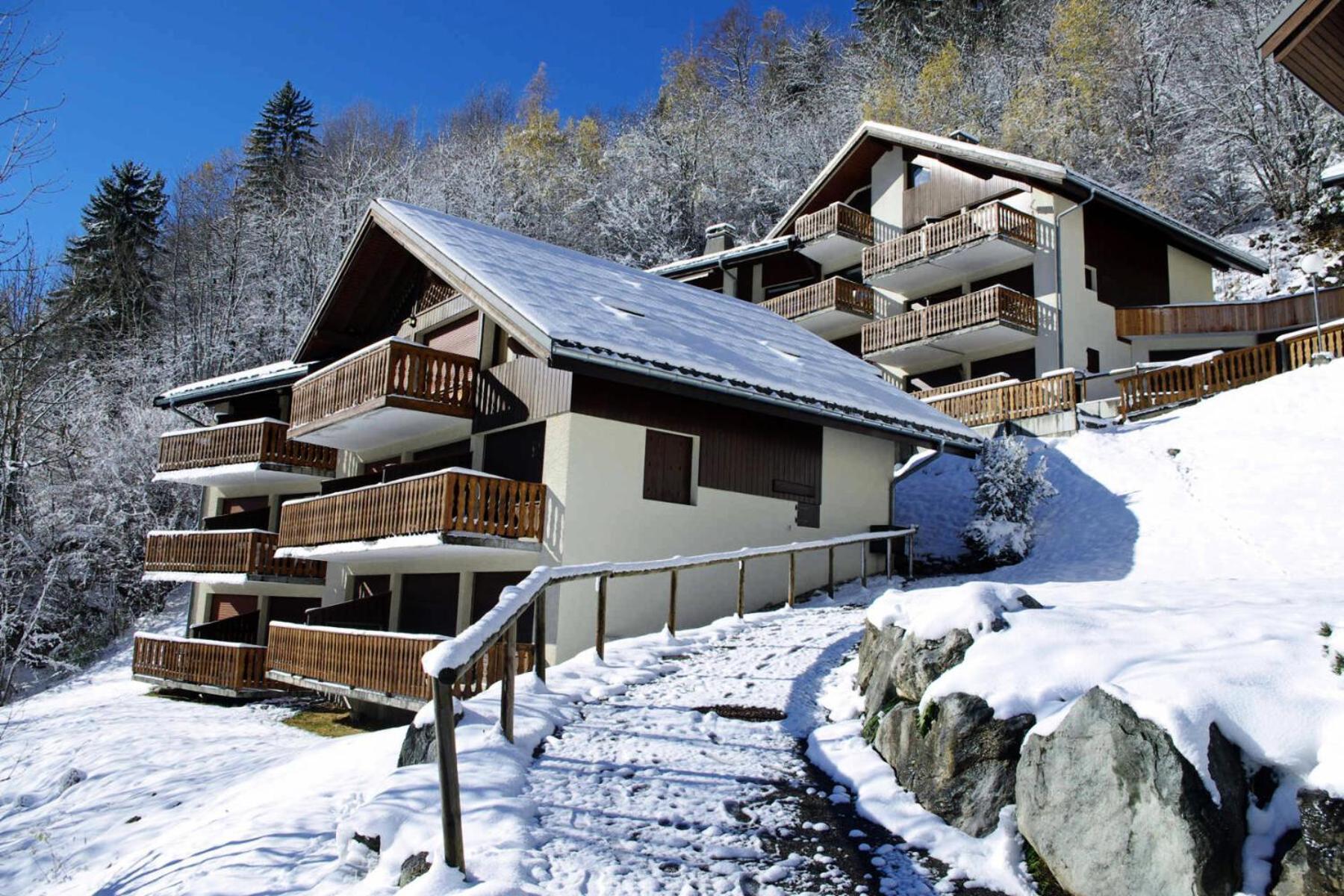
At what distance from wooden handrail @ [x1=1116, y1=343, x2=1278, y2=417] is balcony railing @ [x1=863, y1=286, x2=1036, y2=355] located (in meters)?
4.82

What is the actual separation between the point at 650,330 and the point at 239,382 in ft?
49.1

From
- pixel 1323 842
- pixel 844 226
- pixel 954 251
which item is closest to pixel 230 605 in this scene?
pixel 844 226

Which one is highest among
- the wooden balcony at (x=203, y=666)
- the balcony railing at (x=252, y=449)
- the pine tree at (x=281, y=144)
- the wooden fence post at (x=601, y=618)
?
the pine tree at (x=281, y=144)

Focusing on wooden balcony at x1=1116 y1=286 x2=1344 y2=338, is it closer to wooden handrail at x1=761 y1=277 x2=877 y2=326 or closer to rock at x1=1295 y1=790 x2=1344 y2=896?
wooden handrail at x1=761 y1=277 x2=877 y2=326

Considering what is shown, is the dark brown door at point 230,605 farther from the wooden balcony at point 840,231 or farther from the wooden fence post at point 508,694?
the wooden balcony at point 840,231

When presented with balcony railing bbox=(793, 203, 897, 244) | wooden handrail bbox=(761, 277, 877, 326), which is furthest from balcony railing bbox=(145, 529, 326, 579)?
balcony railing bbox=(793, 203, 897, 244)

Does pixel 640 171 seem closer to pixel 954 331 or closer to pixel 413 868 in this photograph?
pixel 954 331

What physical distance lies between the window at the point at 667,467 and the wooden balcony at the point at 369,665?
3263mm

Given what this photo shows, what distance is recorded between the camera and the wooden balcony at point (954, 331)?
27.0 meters

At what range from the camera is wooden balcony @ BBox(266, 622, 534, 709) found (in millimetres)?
13469

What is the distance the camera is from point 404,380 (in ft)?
55.0

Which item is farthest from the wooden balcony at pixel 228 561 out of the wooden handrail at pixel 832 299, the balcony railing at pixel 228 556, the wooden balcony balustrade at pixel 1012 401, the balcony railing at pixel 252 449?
the wooden handrail at pixel 832 299

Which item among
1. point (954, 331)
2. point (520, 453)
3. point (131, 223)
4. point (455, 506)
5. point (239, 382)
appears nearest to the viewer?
point (455, 506)

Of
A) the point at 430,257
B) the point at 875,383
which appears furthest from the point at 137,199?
the point at 875,383
